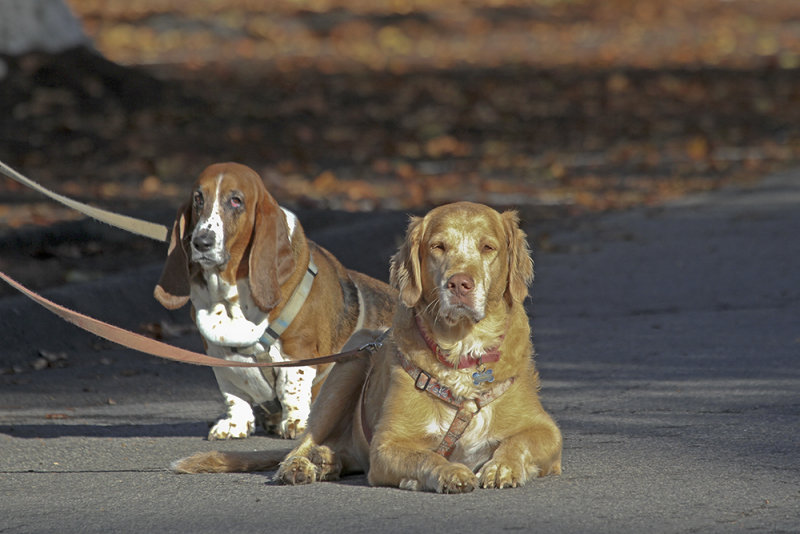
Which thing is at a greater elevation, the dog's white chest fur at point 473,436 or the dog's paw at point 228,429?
the dog's white chest fur at point 473,436

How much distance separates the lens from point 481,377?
5.52 meters

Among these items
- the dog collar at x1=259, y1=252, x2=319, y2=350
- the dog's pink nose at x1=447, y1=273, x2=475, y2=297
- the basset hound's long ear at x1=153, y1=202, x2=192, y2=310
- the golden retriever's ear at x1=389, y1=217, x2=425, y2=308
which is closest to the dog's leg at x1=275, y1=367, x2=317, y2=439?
the dog collar at x1=259, y1=252, x2=319, y2=350

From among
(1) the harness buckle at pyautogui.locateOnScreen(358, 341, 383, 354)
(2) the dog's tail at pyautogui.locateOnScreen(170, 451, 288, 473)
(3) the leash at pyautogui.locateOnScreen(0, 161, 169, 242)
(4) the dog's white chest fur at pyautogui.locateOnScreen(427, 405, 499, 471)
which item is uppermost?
(3) the leash at pyautogui.locateOnScreen(0, 161, 169, 242)

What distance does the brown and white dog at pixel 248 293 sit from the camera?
22.4 feet

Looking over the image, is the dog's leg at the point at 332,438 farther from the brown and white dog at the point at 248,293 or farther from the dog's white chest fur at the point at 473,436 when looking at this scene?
the brown and white dog at the point at 248,293

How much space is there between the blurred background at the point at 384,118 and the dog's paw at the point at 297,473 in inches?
291

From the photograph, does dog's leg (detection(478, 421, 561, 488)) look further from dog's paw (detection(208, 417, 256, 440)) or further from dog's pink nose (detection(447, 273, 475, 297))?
dog's paw (detection(208, 417, 256, 440))

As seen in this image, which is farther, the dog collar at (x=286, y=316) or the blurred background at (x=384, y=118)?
the blurred background at (x=384, y=118)

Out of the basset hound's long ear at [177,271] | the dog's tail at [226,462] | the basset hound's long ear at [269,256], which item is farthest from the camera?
the basset hound's long ear at [177,271]

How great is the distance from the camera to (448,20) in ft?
164

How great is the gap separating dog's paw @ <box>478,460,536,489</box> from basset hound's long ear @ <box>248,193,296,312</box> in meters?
1.88

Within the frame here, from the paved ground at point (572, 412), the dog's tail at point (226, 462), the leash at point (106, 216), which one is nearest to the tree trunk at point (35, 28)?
the paved ground at point (572, 412)

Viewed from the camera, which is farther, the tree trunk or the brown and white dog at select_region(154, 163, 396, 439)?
the tree trunk

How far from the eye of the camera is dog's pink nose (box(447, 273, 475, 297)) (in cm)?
539
